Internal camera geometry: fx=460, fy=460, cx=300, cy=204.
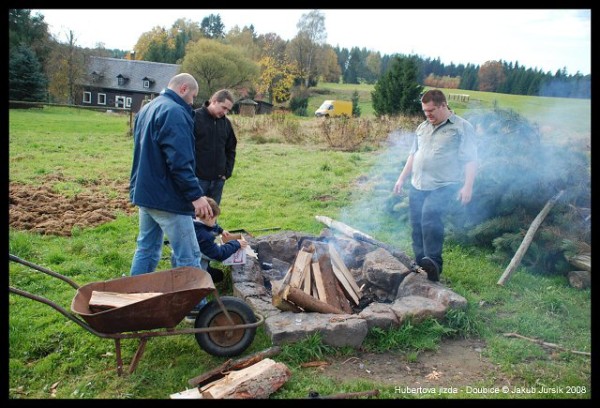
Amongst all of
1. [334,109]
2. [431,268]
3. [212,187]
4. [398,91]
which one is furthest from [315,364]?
[334,109]

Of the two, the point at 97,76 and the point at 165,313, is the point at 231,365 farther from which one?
the point at 97,76

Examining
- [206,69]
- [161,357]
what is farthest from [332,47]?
[161,357]

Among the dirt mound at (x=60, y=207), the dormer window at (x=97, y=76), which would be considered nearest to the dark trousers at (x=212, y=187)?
the dirt mound at (x=60, y=207)

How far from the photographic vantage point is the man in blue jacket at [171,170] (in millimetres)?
3684

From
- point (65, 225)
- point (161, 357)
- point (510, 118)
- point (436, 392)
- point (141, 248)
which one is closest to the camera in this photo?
point (436, 392)

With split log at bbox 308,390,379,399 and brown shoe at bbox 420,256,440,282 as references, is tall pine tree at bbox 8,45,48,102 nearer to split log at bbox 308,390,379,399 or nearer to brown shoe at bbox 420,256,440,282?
brown shoe at bbox 420,256,440,282

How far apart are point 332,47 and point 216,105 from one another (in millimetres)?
7689

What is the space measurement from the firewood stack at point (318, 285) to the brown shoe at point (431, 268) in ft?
2.47

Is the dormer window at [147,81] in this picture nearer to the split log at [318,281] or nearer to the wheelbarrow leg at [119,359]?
the split log at [318,281]

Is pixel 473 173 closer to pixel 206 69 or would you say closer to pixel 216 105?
pixel 216 105

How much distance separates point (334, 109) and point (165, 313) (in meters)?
14.5

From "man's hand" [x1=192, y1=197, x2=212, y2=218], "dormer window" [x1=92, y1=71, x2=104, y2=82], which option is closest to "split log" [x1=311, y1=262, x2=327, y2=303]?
"man's hand" [x1=192, y1=197, x2=212, y2=218]
